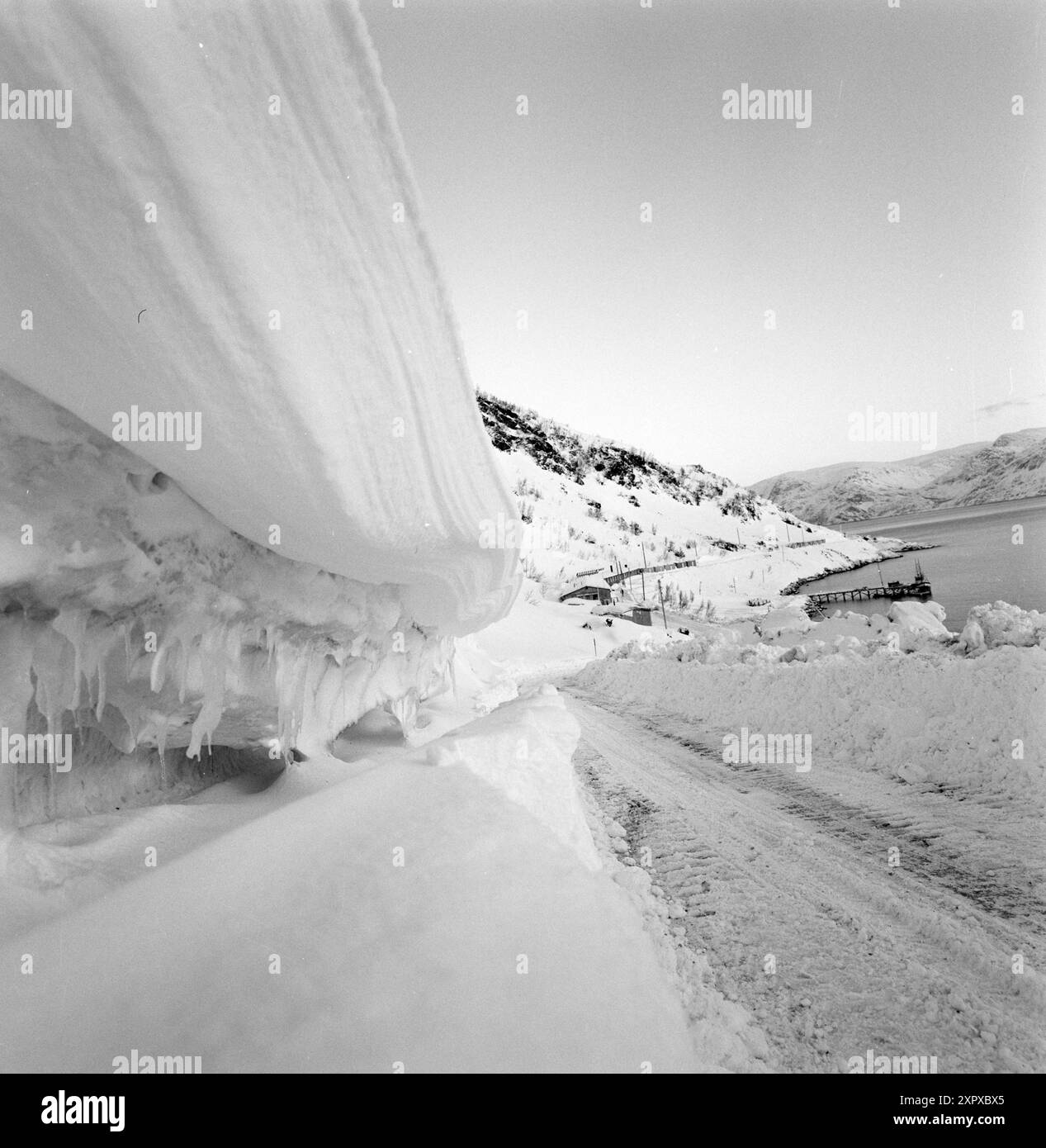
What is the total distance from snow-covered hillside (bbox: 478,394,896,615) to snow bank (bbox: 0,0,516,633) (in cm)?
2569

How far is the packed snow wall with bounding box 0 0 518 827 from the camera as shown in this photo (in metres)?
1.38

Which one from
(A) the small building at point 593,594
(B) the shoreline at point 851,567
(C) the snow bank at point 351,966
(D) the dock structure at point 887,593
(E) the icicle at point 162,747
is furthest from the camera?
(B) the shoreline at point 851,567

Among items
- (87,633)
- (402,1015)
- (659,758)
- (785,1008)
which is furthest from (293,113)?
(659,758)

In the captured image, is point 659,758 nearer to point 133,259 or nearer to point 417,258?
point 417,258

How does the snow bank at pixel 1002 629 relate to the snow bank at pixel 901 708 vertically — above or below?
above

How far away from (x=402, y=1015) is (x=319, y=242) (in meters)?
2.35

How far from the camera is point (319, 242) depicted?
1.81m

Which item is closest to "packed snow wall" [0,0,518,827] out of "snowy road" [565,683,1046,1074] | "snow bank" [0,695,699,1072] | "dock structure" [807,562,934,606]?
"snow bank" [0,695,699,1072]

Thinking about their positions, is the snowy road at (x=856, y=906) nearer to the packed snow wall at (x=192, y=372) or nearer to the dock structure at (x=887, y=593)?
the packed snow wall at (x=192, y=372)

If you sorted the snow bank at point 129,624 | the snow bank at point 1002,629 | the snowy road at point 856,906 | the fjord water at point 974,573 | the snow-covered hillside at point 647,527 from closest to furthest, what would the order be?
1. the snowy road at point 856,906
2. the snow bank at point 129,624
3. the snow bank at point 1002,629
4. the fjord water at point 974,573
5. the snow-covered hillside at point 647,527

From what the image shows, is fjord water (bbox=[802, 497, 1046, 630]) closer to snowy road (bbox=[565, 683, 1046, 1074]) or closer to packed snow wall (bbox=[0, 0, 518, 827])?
snowy road (bbox=[565, 683, 1046, 1074])

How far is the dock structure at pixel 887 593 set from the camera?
25.8 metres

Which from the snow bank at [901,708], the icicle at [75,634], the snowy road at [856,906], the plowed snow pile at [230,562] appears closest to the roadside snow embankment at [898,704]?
the snow bank at [901,708]

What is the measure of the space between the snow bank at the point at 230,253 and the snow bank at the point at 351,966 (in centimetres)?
140
